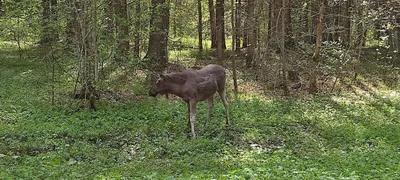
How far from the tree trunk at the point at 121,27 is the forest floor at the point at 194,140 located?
1594 millimetres

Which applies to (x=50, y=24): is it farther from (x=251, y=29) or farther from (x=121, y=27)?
(x=251, y=29)

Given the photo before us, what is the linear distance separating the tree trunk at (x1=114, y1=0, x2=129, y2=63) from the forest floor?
1.59 m

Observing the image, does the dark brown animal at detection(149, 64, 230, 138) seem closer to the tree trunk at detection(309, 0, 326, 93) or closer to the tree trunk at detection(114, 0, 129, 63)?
the tree trunk at detection(114, 0, 129, 63)

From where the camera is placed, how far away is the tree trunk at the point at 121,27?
1528 cm

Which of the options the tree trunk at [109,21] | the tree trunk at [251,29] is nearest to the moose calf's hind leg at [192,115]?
the tree trunk at [109,21]

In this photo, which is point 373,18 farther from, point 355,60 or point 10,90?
point 10,90

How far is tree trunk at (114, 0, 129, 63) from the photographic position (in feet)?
50.1

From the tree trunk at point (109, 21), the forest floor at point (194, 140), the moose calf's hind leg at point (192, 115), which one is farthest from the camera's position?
the tree trunk at point (109, 21)

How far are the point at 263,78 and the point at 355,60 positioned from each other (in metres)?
4.80

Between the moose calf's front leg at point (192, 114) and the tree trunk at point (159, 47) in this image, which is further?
the tree trunk at point (159, 47)

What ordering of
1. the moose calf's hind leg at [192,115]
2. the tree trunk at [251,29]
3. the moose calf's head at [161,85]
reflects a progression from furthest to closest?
the tree trunk at [251,29] < the moose calf's head at [161,85] < the moose calf's hind leg at [192,115]

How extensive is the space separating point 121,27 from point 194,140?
6.18 metres

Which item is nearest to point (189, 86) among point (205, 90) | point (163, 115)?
point (205, 90)

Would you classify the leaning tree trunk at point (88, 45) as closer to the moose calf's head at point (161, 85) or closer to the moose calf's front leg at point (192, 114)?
the moose calf's head at point (161, 85)
